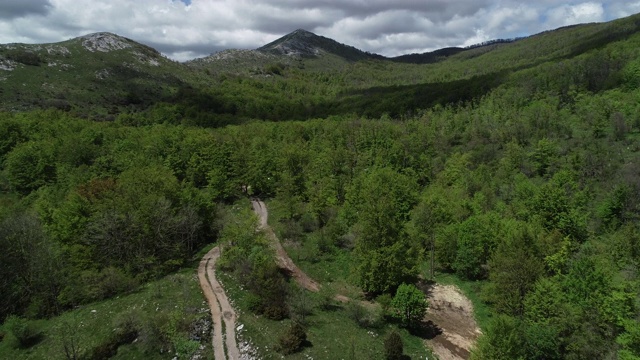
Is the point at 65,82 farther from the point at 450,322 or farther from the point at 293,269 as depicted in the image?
the point at 450,322

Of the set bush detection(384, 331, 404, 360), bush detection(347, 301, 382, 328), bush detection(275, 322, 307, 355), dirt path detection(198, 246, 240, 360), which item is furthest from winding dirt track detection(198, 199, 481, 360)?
bush detection(347, 301, 382, 328)

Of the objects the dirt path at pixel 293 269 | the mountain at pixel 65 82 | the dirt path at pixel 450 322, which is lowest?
the dirt path at pixel 450 322

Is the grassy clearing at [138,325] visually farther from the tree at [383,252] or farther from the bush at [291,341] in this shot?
the tree at [383,252]

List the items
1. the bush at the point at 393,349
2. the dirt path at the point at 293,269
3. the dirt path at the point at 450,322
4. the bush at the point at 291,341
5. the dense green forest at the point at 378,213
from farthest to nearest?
the dirt path at the point at 293,269 → the dirt path at the point at 450,322 → the dense green forest at the point at 378,213 → the bush at the point at 393,349 → the bush at the point at 291,341

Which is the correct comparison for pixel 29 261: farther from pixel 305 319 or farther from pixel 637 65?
pixel 637 65

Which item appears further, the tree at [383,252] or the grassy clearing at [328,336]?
the tree at [383,252]

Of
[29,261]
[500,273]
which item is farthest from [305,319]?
[29,261]

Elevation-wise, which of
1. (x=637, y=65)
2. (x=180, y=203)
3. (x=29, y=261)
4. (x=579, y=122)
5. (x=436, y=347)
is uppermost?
(x=637, y=65)

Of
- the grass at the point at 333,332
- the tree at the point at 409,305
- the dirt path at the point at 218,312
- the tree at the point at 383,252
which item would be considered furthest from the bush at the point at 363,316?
the dirt path at the point at 218,312
